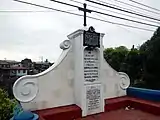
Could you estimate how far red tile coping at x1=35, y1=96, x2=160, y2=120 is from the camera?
5061mm

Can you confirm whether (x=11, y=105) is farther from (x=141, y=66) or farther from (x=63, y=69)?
(x=141, y=66)

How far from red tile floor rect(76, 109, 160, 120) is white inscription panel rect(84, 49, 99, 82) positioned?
1165 millimetres

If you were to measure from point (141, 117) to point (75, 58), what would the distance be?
274cm

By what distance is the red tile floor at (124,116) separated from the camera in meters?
5.47

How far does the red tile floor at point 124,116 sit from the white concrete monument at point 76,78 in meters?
0.27

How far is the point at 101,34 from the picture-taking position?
248 inches

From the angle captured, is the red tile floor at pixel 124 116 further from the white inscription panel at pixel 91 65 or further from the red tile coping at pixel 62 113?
the white inscription panel at pixel 91 65

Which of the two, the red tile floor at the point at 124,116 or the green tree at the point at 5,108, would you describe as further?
the red tile floor at the point at 124,116

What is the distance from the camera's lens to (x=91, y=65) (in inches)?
237

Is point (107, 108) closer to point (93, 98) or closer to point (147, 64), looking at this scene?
point (93, 98)

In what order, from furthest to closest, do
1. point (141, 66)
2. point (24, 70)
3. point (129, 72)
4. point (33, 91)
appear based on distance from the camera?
point (24, 70) < point (129, 72) < point (141, 66) < point (33, 91)

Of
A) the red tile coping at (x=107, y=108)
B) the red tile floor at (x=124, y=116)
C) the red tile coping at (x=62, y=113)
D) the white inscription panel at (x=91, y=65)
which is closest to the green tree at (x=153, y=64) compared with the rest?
the red tile coping at (x=107, y=108)

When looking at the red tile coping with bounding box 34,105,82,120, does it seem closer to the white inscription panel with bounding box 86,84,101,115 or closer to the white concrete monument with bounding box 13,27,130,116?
the white concrete monument with bounding box 13,27,130,116

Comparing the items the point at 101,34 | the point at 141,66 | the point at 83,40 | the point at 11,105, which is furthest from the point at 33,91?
the point at 141,66
